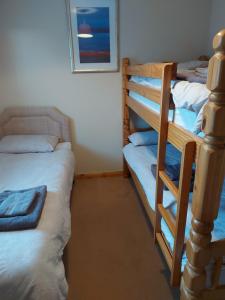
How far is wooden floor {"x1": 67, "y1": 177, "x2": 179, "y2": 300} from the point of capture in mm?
1562

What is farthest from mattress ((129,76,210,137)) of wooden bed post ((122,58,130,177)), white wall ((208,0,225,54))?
white wall ((208,0,225,54))

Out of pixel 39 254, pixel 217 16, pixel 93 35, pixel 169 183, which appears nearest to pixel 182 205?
pixel 169 183

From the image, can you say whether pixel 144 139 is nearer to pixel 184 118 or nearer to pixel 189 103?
pixel 184 118

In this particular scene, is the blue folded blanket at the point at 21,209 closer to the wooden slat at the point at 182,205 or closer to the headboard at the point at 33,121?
the wooden slat at the point at 182,205

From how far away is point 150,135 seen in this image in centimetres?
269

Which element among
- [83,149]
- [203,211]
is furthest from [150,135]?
[203,211]

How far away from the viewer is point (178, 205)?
1.15 meters

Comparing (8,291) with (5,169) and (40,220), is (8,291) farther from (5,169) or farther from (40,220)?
(5,169)

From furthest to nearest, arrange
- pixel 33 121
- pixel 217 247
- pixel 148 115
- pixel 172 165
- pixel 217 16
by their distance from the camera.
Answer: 1. pixel 33 121
2. pixel 217 16
3. pixel 148 115
4. pixel 172 165
5. pixel 217 247

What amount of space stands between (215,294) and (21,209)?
1.11 metres

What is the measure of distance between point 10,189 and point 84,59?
1.72 m

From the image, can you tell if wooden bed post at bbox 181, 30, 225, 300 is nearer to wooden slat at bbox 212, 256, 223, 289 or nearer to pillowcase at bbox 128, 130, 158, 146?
wooden slat at bbox 212, 256, 223, 289

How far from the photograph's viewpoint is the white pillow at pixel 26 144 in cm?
257

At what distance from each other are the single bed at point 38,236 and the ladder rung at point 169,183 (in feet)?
2.38
